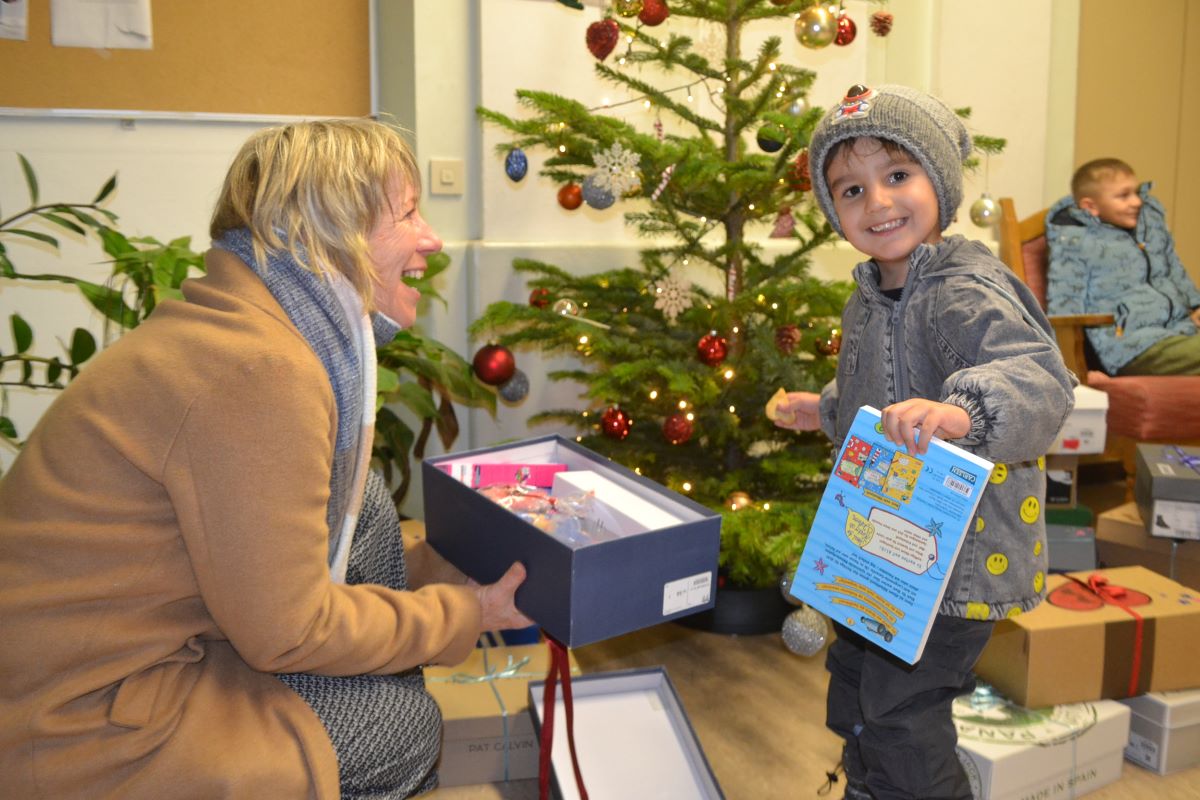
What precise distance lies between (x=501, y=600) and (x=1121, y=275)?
323cm

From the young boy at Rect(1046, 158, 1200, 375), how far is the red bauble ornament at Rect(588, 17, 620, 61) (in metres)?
2.14

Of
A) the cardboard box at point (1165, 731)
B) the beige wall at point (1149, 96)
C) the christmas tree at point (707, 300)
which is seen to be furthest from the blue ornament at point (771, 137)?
the beige wall at point (1149, 96)

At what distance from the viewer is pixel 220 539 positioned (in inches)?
44.3

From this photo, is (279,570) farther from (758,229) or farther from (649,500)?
(758,229)

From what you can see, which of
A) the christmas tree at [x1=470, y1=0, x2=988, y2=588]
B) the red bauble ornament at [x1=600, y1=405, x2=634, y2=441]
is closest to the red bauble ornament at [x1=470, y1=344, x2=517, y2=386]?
the christmas tree at [x1=470, y1=0, x2=988, y2=588]

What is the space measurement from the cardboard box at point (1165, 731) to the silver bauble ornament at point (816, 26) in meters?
1.61

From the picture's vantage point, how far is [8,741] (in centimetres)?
112

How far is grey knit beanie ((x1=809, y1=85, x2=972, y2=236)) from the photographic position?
1501 millimetres

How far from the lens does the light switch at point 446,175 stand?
3.33 meters

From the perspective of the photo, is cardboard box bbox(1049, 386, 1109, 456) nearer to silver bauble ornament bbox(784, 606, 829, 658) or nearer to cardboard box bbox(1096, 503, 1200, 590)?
cardboard box bbox(1096, 503, 1200, 590)

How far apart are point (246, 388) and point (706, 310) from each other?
163cm

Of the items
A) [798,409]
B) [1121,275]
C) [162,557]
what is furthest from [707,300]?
[1121,275]

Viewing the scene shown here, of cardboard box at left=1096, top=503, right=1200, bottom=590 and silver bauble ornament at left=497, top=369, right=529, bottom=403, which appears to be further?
silver bauble ornament at left=497, top=369, right=529, bottom=403

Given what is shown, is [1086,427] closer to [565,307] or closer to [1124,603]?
[1124,603]
